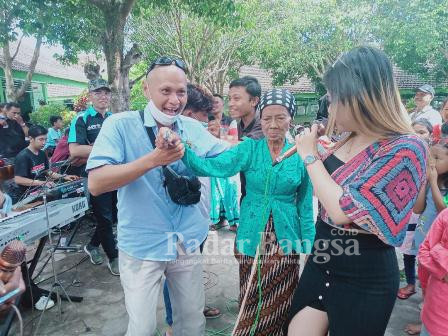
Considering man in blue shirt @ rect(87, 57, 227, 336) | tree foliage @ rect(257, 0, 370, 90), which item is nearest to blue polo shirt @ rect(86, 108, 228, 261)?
man in blue shirt @ rect(87, 57, 227, 336)

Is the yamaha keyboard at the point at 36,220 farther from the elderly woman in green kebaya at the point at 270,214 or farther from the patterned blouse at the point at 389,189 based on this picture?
the patterned blouse at the point at 389,189

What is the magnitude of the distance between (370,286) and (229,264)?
2.88m

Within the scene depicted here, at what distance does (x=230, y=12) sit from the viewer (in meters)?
7.75

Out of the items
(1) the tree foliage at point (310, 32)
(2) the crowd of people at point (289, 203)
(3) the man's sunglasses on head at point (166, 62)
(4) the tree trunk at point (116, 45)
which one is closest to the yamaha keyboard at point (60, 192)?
(2) the crowd of people at point (289, 203)

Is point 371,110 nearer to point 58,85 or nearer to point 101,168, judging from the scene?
point 101,168

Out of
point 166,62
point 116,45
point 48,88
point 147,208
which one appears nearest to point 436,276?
point 147,208

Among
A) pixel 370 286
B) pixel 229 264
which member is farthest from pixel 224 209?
pixel 370 286

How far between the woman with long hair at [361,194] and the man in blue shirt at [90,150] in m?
3.01

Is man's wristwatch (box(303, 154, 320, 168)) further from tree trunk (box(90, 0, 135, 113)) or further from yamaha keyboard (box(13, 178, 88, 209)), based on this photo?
tree trunk (box(90, 0, 135, 113))

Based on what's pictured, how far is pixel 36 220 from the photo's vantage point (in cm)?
277

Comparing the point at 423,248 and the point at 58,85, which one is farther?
the point at 58,85

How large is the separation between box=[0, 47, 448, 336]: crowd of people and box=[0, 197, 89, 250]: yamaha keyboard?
0.72 ft

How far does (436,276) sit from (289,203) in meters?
0.93

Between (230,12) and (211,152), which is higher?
(230,12)
